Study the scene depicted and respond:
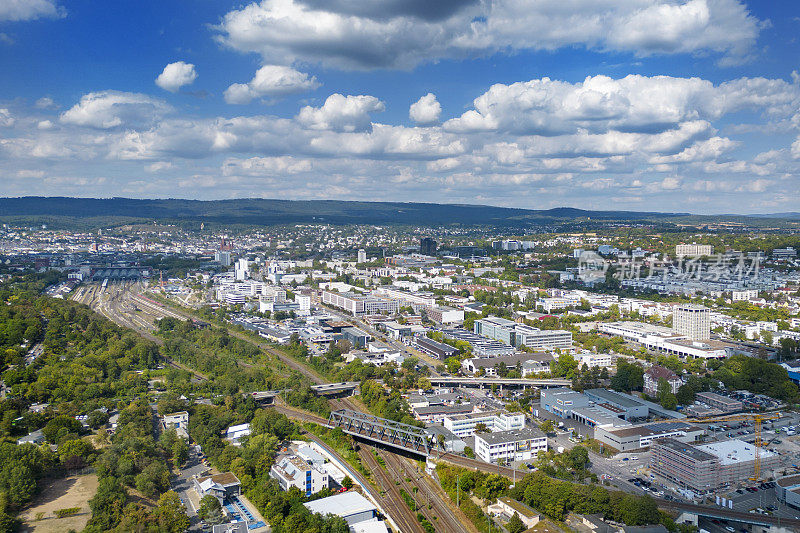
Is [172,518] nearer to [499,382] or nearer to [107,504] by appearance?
[107,504]

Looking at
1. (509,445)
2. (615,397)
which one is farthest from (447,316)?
(509,445)

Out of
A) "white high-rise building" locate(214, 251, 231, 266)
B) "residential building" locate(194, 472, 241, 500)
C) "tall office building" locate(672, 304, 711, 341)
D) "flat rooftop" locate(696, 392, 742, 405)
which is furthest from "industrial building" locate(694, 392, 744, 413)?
"white high-rise building" locate(214, 251, 231, 266)

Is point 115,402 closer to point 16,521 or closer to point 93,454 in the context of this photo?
point 93,454

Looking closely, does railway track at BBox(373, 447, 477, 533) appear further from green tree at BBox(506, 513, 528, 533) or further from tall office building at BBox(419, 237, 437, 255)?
tall office building at BBox(419, 237, 437, 255)

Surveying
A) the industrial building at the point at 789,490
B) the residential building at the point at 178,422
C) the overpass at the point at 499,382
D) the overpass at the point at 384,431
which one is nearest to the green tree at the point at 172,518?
the residential building at the point at 178,422

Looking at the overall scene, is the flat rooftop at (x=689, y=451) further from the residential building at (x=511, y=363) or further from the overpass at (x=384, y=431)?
the residential building at (x=511, y=363)

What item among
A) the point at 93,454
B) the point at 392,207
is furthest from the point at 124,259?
the point at 392,207

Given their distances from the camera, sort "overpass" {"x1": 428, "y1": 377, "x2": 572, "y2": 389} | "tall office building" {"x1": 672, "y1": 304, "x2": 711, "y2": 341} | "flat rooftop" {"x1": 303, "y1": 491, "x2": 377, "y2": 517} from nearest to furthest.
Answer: "flat rooftop" {"x1": 303, "y1": 491, "x2": 377, "y2": 517} < "overpass" {"x1": 428, "y1": 377, "x2": 572, "y2": 389} < "tall office building" {"x1": 672, "y1": 304, "x2": 711, "y2": 341}
